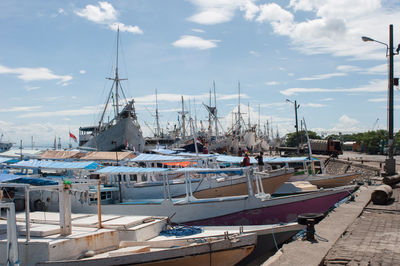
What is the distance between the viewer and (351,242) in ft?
31.5

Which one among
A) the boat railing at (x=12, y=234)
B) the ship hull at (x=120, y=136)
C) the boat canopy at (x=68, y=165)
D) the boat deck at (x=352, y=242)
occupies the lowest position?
the boat deck at (x=352, y=242)

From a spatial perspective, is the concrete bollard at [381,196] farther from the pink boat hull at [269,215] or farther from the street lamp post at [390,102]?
the street lamp post at [390,102]

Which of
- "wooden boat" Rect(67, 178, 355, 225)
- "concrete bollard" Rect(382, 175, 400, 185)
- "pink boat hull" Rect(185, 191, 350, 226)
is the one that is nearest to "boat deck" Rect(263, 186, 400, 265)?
"pink boat hull" Rect(185, 191, 350, 226)

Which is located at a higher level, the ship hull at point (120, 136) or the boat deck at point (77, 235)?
the ship hull at point (120, 136)

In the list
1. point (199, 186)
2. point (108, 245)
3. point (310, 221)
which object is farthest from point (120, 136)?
point (310, 221)

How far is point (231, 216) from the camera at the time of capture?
48.0 feet

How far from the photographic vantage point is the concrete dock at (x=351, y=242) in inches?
322

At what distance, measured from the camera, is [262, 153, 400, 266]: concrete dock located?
8188 mm

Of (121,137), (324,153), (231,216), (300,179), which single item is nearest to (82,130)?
(121,137)

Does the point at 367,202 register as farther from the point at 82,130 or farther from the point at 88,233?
the point at 82,130

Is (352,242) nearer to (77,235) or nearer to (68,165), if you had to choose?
(77,235)

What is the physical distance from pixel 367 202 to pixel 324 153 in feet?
160

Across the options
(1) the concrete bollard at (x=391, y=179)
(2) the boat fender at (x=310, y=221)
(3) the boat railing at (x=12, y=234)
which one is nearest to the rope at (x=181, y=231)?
(2) the boat fender at (x=310, y=221)

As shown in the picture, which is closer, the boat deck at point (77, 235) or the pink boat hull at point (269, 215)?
the boat deck at point (77, 235)
